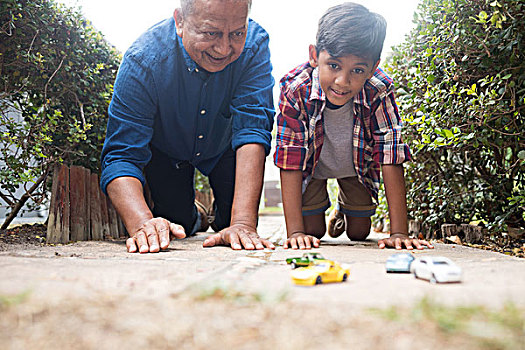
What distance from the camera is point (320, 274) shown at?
1130 millimetres

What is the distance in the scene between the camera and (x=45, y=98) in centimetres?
275

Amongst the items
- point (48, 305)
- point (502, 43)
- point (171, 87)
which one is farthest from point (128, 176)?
point (502, 43)

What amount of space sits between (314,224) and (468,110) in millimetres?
1502

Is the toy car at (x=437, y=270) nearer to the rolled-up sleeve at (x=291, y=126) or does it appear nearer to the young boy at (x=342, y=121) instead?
the young boy at (x=342, y=121)

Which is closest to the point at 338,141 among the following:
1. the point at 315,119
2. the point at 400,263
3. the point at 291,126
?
the point at 315,119

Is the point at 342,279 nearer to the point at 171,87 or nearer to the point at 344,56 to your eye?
the point at 344,56

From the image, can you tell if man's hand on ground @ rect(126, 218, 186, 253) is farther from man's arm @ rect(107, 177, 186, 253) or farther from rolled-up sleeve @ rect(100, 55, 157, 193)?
rolled-up sleeve @ rect(100, 55, 157, 193)

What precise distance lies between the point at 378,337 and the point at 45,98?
2.69 m

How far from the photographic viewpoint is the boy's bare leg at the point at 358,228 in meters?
3.38

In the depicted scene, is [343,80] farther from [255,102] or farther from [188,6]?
[188,6]

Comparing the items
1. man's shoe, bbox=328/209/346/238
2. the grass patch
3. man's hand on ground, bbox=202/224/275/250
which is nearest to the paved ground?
the grass patch

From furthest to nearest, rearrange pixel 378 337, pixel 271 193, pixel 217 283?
1. pixel 271 193
2. pixel 217 283
3. pixel 378 337

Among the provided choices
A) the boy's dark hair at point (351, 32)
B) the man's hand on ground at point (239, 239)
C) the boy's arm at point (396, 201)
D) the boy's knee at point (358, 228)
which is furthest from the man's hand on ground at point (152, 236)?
the boy's knee at point (358, 228)

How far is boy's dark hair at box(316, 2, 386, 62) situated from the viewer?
2443mm
